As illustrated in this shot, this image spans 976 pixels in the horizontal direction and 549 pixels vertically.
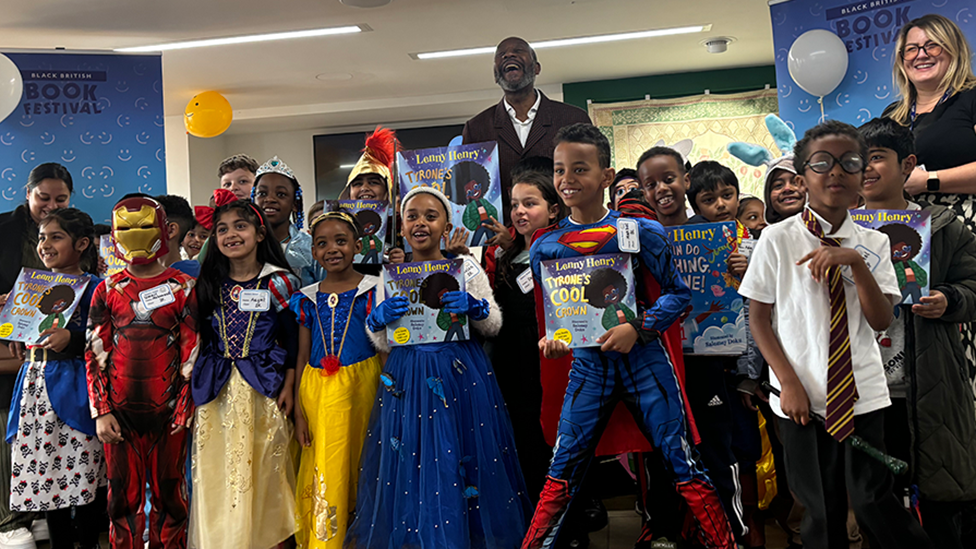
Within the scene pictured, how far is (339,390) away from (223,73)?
6.63 meters

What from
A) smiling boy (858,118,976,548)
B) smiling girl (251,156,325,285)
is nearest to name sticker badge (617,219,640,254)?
smiling boy (858,118,976,548)

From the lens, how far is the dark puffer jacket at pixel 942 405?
8.06 feet

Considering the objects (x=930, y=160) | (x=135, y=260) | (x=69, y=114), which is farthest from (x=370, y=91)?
(x=930, y=160)

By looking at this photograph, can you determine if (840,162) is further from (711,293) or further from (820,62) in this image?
(820,62)

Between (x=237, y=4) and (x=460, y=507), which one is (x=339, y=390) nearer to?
(x=460, y=507)

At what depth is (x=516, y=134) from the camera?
3.83 metres

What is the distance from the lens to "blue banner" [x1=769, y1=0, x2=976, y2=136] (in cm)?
430

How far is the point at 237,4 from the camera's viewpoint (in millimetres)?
6363

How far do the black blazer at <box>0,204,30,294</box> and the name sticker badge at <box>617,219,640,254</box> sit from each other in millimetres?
3384

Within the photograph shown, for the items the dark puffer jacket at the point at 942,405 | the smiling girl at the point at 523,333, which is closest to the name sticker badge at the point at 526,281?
the smiling girl at the point at 523,333

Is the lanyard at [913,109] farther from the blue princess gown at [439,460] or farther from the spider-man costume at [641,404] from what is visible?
the blue princess gown at [439,460]

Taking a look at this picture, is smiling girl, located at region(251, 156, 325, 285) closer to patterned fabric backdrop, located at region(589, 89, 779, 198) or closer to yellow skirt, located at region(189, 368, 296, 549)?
yellow skirt, located at region(189, 368, 296, 549)

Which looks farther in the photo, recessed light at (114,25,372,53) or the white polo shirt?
recessed light at (114,25,372,53)

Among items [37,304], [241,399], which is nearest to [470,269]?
[241,399]
